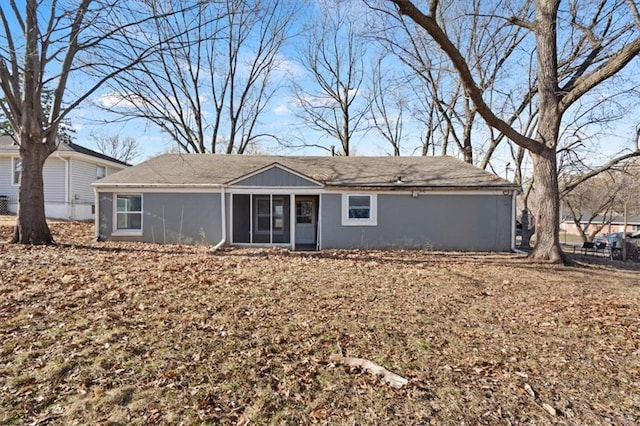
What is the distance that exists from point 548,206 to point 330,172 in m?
8.01

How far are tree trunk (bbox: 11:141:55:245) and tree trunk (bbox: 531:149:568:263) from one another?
15.5 m

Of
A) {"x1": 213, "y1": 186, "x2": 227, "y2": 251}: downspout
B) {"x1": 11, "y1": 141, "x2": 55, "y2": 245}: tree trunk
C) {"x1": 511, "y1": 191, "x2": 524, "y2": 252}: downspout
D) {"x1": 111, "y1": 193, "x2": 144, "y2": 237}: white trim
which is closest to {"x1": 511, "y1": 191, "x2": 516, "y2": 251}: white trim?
{"x1": 511, "y1": 191, "x2": 524, "y2": 252}: downspout

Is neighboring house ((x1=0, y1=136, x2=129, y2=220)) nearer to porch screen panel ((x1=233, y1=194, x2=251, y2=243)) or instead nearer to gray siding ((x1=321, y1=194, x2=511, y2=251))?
porch screen panel ((x1=233, y1=194, x2=251, y2=243))

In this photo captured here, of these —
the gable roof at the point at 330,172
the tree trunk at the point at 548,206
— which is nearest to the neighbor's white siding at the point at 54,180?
the gable roof at the point at 330,172

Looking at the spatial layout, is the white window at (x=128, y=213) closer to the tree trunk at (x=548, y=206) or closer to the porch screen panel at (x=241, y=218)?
the porch screen panel at (x=241, y=218)

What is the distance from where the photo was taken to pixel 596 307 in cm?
604

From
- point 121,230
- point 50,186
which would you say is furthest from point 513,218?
point 50,186

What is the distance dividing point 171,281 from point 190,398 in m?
4.33

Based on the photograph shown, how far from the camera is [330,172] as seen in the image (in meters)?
15.0

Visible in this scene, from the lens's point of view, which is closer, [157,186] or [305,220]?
[157,186]

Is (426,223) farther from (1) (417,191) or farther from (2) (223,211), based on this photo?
(2) (223,211)

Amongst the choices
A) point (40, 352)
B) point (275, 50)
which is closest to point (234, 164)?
point (40, 352)

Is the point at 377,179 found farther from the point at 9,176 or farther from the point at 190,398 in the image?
the point at 9,176

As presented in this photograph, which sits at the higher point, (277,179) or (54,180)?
(54,180)
